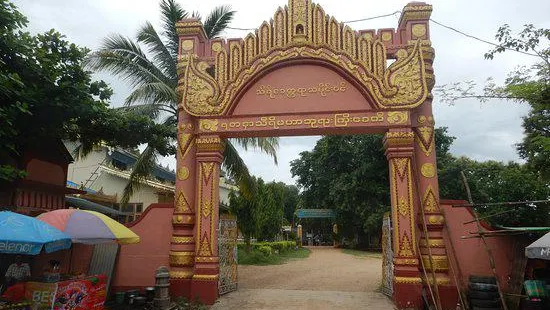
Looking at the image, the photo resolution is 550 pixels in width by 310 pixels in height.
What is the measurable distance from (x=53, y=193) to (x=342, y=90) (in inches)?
276

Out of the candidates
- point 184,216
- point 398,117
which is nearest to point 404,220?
point 398,117

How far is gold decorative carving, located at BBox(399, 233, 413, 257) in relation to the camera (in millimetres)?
8109

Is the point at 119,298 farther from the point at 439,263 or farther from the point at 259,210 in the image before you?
the point at 259,210

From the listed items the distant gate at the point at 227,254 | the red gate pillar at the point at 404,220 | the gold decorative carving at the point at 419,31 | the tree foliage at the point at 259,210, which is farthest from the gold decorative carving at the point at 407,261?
the tree foliage at the point at 259,210

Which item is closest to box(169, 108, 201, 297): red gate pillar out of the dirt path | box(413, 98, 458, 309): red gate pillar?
the dirt path

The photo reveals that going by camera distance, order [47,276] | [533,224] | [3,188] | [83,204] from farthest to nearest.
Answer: [533,224]
[83,204]
[3,188]
[47,276]

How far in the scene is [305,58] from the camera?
9141 millimetres

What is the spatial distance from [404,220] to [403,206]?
278 mm

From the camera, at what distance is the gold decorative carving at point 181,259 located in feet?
28.9

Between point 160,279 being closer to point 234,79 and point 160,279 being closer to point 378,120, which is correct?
point 234,79

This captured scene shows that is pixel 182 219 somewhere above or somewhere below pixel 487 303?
above

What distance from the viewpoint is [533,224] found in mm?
16391

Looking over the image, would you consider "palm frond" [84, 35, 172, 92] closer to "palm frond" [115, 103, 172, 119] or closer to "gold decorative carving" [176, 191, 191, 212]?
"palm frond" [115, 103, 172, 119]

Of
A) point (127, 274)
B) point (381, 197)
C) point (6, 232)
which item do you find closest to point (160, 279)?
point (127, 274)
